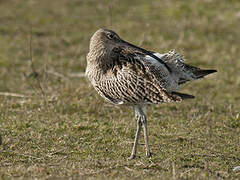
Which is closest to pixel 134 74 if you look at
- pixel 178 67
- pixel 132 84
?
pixel 132 84

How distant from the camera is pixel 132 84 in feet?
21.9

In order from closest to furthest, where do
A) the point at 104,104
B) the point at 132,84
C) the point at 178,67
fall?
the point at 132,84
the point at 178,67
the point at 104,104

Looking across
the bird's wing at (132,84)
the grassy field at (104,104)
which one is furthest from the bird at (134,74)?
the grassy field at (104,104)

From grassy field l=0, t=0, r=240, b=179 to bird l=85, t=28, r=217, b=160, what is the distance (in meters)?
0.76

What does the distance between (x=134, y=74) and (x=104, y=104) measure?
268 centimetres

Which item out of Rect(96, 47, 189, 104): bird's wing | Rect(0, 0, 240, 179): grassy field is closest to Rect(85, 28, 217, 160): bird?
Rect(96, 47, 189, 104): bird's wing

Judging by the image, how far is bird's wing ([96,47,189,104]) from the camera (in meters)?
6.61

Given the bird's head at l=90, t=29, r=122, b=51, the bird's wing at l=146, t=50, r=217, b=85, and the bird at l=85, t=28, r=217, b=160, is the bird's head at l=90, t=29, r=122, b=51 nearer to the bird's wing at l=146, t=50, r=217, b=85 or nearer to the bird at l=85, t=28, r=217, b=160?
the bird at l=85, t=28, r=217, b=160

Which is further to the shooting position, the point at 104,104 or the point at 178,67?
the point at 104,104

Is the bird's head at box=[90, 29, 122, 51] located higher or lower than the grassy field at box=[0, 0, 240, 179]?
higher

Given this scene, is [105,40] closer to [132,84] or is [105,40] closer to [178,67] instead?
[132,84]

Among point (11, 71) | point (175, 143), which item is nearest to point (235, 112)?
point (175, 143)

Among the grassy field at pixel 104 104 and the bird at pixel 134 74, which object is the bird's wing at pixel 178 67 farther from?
the grassy field at pixel 104 104

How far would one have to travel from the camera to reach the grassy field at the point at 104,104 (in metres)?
6.50
